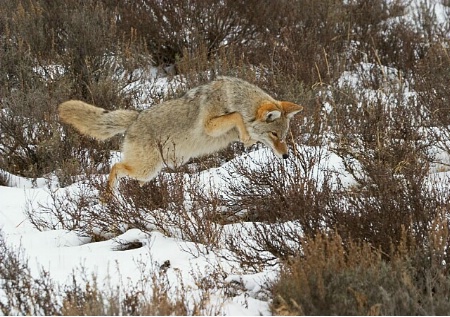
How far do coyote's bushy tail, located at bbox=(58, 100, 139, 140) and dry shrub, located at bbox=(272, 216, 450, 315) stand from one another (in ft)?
9.44

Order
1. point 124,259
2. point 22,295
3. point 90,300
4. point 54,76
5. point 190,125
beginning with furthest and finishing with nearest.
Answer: point 54,76 < point 190,125 < point 124,259 < point 22,295 < point 90,300

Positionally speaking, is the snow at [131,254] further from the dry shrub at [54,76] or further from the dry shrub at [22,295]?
the dry shrub at [54,76]

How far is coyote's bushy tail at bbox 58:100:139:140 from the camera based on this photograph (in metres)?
6.03

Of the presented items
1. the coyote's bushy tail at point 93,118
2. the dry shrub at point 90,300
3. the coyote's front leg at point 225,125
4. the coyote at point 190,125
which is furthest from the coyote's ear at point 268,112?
the dry shrub at point 90,300

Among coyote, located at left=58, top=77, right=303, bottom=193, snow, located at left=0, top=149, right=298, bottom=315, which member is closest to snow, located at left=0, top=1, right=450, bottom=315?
snow, located at left=0, top=149, right=298, bottom=315

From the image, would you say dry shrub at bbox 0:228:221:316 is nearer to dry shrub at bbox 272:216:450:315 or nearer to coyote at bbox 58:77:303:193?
dry shrub at bbox 272:216:450:315

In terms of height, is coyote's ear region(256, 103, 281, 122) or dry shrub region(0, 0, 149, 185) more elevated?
dry shrub region(0, 0, 149, 185)

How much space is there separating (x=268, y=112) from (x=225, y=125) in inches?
15.3

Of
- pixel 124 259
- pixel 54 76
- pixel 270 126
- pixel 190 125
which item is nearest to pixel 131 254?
pixel 124 259

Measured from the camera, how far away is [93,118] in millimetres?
6137

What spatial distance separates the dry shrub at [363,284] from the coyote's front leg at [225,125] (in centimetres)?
223

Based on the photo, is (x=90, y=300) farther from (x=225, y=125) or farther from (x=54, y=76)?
(x=54, y=76)

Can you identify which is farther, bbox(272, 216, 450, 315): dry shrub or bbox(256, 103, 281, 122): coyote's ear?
bbox(256, 103, 281, 122): coyote's ear

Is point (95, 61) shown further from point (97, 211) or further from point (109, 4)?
point (97, 211)
